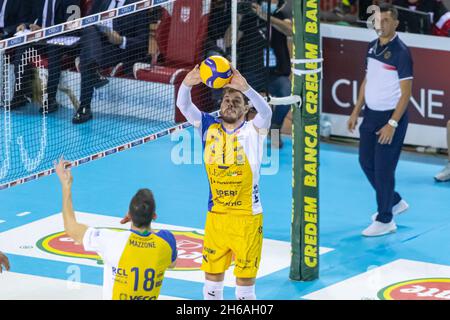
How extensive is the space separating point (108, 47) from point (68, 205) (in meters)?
9.86

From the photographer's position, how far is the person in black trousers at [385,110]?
14695 millimetres

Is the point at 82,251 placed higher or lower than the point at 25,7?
lower

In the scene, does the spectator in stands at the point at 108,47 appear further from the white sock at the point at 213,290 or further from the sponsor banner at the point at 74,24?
the white sock at the point at 213,290

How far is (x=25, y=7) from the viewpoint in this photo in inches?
845

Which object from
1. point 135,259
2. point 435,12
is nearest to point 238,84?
point 135,259

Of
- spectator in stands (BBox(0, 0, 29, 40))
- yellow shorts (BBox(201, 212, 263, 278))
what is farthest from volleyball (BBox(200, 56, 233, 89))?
spectator in stands (BBox(0, 0, 29, 40))

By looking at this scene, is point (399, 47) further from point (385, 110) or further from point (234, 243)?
point (234, 243)

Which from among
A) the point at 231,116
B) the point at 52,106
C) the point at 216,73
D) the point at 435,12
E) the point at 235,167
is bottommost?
the point at 52,106

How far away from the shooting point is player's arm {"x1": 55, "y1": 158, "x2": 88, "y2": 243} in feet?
32.1

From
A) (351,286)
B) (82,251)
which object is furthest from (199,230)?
(351,286)

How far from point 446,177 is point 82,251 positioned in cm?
598

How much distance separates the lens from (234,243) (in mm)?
11734
